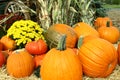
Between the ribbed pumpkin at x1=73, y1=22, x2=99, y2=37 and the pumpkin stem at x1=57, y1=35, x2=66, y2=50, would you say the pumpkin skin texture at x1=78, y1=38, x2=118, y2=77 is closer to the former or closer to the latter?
the pumpkin stem at x1=57, y1=35, x2=66, y2=50

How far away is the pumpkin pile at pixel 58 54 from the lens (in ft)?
11.3

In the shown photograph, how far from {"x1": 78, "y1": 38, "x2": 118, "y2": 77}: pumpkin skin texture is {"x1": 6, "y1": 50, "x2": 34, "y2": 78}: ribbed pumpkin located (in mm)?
644

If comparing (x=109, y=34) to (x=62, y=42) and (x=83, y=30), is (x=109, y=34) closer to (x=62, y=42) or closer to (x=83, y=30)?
(x=83, y=30)

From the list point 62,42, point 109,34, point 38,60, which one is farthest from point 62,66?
point 109,34

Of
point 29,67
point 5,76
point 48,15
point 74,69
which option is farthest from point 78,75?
point 48,15

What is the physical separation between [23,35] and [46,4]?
0.78m

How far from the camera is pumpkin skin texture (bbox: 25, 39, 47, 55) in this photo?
14.0 ft

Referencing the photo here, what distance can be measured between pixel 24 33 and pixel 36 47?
1.62ft

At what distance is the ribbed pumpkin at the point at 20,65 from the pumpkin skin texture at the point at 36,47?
343 millimetres

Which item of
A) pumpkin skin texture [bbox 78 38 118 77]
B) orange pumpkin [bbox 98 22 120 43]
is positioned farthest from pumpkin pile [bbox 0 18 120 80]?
orange pumpkin [bbox 98 22 120 43]

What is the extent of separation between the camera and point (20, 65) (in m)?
3.83

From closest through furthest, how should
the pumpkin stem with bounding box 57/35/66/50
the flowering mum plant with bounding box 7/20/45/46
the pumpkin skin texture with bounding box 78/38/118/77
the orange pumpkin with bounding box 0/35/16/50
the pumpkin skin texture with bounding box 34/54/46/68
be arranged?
1. the pumpkin stem with bounding box 57/35/66/50
2. the pumpkin skin texture with bounding box 78/38/118/77
3. the pumpkin skin texture with bounding box 34/54/46/68
4. the flowering mum plant with bounding box 7/20/45/46
5. the orange pumpkin with bounding box 0/35/16/50

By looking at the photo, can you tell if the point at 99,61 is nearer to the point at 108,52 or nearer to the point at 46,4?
the point at 108,52

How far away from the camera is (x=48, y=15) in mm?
5219
